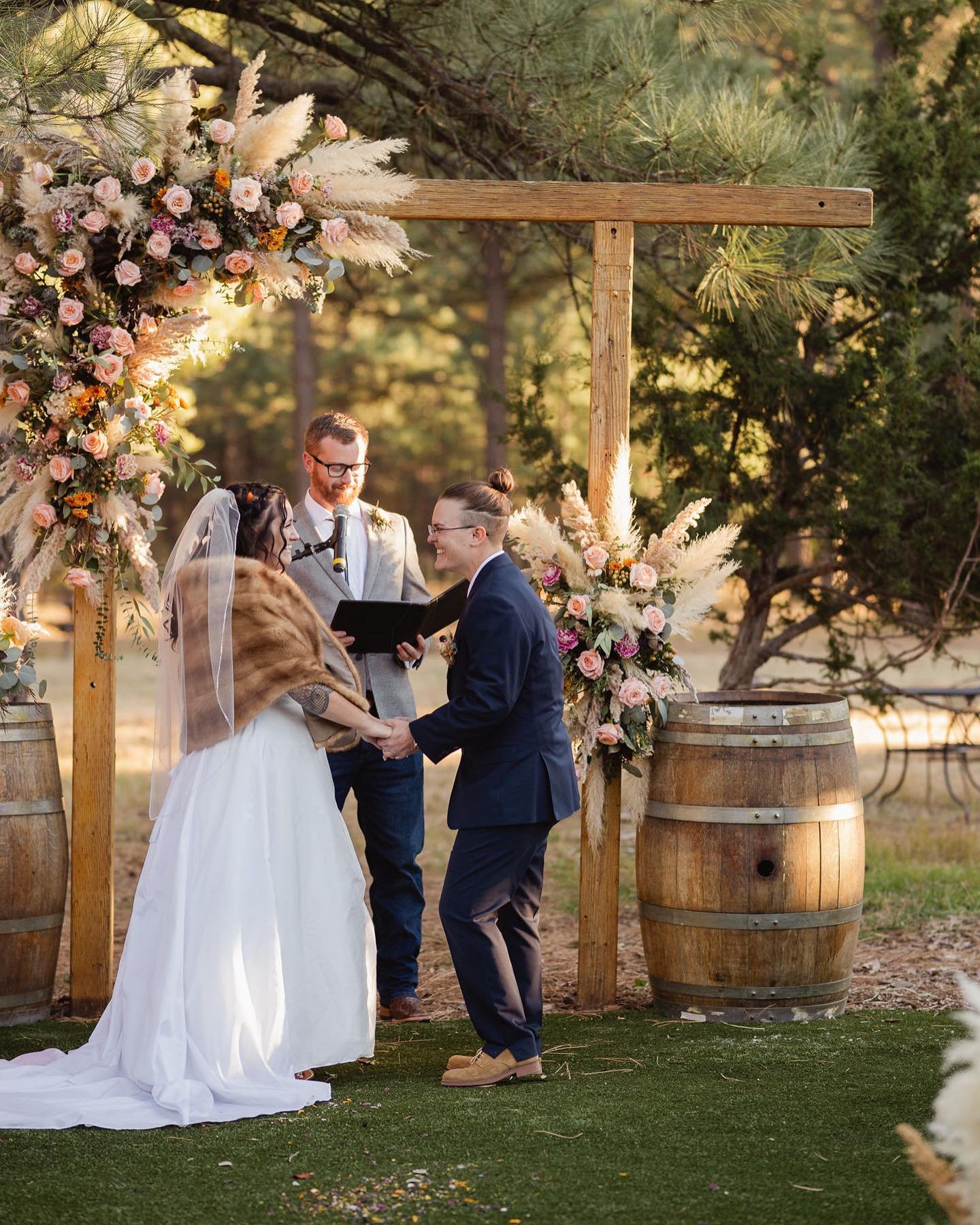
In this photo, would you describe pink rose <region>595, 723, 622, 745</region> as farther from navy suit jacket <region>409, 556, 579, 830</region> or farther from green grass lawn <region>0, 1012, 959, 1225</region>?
green grass lawn <region>0, 1012, 959, 1225</region>

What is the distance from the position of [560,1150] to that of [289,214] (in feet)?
9.30

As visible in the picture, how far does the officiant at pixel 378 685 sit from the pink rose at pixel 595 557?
0.57m

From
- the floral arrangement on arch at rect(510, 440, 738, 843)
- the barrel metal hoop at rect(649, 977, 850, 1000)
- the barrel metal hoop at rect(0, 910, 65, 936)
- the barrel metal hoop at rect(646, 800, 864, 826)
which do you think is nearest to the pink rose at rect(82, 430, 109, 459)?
the floral arrangement on arch at rect(510, 440, 738, 843)

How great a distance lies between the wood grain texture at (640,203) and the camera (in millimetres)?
4852

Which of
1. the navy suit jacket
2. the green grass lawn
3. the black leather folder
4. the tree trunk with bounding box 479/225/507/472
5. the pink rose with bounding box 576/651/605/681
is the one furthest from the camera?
the tree trunk with bounding box 479/225/507/472

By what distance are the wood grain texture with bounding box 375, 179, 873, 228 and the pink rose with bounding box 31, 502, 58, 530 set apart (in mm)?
1488

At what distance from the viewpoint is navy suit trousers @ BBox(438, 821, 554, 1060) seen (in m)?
3.82

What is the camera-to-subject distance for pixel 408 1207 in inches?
118

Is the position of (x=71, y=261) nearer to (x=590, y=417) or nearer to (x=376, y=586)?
(x=376, y=586)

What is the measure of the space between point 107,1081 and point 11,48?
294 centimetres

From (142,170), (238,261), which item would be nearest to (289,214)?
(238,261)

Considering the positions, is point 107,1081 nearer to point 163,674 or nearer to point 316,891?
point 316,891

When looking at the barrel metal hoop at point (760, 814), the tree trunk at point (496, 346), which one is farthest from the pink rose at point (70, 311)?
the tree trunk at point (496, 346)

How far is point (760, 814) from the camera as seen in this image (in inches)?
176
